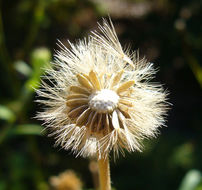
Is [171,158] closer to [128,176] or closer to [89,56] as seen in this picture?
[128,176]

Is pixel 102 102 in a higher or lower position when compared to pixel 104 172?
higher

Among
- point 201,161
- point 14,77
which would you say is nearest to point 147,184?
point 201,161

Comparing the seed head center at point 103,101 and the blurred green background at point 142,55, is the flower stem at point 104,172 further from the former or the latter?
the blurred green background at point 142,55

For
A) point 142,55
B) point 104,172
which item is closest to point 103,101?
point 104,172

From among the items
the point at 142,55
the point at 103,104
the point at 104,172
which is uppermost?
the point at 142,55

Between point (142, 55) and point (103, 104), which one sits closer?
point (103, 104)

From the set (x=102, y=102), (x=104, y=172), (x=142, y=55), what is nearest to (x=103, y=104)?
(x=102, y=102)

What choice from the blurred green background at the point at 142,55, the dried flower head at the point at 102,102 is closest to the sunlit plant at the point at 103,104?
the dried flower head at the point at 102,102

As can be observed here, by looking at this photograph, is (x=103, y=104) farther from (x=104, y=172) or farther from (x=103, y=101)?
(x=104, y=172)
